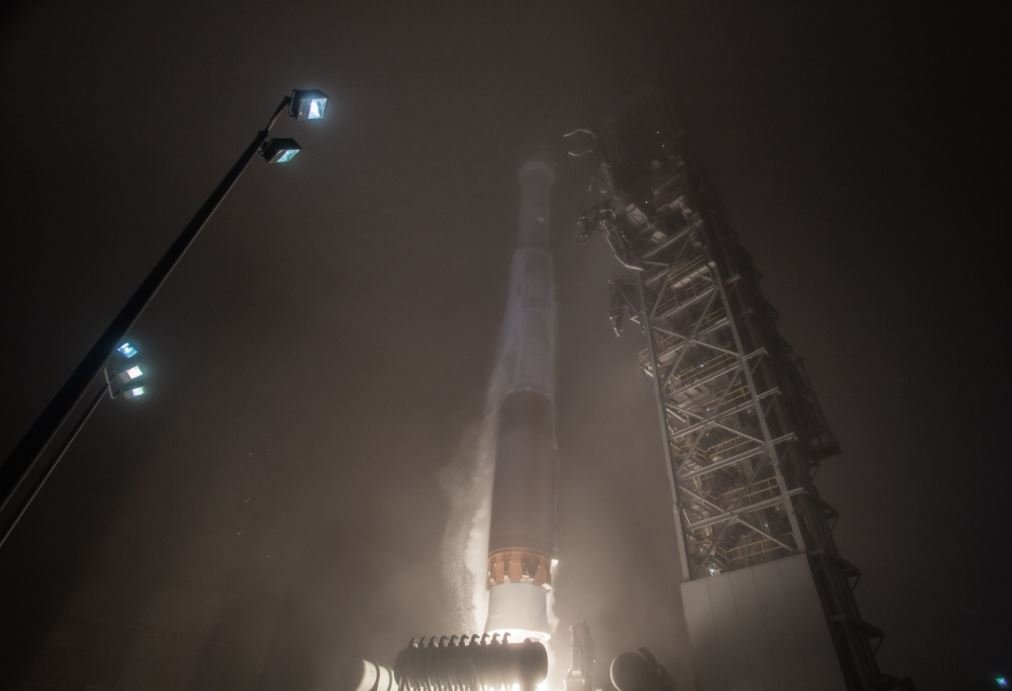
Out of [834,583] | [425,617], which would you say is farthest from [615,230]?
[425,617]

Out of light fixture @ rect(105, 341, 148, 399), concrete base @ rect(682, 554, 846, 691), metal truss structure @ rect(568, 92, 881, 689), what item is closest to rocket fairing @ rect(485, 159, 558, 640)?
metal truss structure @ rect(568, 92, 881, 689)

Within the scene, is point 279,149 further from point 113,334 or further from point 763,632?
point 763,632

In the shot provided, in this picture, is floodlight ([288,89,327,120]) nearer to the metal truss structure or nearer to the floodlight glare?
the floodlight glare

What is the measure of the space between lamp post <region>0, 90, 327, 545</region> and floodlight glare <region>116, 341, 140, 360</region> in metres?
4.21

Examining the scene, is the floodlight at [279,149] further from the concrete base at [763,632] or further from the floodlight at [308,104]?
the concrete base at [763,632]

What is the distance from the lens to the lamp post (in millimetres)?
5469

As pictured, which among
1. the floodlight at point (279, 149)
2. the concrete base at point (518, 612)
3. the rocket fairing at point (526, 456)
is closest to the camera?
the floodlight at point (279, 149)

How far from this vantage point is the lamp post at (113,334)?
5.47 m

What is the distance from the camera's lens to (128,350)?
1431cm

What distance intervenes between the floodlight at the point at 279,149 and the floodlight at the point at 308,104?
89 cm

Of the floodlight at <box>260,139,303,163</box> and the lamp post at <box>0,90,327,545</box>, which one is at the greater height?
the floodlight at <box>260,139,303,163</box>

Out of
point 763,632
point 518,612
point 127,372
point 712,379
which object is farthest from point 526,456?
point 127,372

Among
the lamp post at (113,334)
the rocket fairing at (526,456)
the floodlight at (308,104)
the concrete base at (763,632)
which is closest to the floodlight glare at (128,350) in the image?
the lamp post at (113,334)

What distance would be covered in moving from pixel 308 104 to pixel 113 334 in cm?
618
